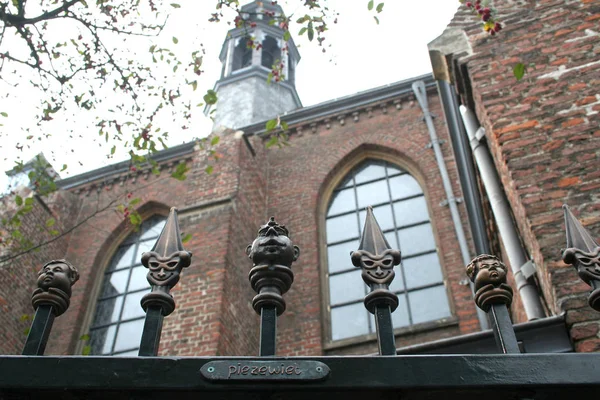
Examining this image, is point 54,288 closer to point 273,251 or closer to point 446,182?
point 273,251

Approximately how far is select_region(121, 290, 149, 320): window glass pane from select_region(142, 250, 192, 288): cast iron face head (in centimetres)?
980

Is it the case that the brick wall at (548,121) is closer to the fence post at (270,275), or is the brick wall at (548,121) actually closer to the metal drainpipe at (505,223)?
the metal drainpipe at (505,223)

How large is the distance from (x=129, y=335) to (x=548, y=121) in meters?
8.79

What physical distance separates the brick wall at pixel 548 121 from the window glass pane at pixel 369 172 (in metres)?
6.50

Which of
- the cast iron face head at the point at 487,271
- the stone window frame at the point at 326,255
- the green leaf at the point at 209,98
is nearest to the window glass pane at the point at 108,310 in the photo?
the stone window frame at the point at 326,255

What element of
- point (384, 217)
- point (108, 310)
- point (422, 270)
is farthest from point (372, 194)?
point (108, 310)

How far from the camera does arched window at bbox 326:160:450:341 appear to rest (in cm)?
978

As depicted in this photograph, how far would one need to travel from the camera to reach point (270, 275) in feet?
6.74

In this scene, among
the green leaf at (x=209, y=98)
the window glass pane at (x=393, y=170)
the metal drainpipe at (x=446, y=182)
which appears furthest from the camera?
the window glass pane at (x=393, y=170)

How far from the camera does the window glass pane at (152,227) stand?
13180 mm

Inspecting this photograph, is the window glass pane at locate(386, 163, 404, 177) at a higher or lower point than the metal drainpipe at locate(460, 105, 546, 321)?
higher

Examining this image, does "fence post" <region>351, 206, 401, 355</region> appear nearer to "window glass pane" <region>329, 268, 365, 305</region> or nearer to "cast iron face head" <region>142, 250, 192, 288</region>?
"cast iron face head" <region>142, 250, 192, 288</region>

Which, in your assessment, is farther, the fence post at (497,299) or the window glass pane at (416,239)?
the window glass pane at (416,239)

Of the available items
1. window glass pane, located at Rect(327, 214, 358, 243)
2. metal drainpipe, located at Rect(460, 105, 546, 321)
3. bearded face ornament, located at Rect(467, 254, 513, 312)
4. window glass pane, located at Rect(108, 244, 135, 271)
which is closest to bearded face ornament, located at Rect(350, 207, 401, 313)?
bearded face ornament, located at Rect(467, 254, 513, 312)
